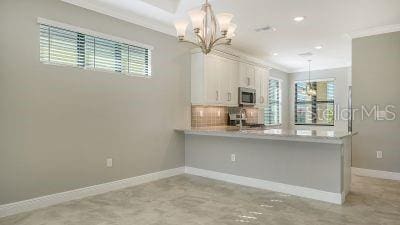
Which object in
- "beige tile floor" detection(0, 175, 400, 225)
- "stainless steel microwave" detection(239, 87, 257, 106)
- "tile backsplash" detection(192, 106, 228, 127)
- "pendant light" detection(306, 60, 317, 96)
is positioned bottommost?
"beige tile floor" detection(0, 175, 400, 225)

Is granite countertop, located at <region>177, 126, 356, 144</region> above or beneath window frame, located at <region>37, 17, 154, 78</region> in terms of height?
beneath

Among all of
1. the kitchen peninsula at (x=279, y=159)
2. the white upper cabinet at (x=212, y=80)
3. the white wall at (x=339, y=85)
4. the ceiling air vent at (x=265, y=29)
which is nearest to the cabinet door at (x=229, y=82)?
the white upper cabinet at (x=212, y=80)

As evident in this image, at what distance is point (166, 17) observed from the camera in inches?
171

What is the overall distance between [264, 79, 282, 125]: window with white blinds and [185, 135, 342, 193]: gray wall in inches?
149

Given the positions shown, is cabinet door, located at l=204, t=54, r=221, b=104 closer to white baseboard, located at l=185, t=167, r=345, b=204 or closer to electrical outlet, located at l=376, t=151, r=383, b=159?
white baseboard, located at l=185, t=167, r=345, b=204

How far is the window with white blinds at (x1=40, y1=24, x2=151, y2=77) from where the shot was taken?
3390 mm

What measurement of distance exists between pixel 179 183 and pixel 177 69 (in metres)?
2.09

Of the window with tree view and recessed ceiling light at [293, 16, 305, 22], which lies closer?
recessed ceiling light at [293, 16, 305, 22]

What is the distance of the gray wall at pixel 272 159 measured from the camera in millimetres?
3600

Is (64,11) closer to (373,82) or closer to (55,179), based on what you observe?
(55,179)

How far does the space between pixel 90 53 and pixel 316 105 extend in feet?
24.1

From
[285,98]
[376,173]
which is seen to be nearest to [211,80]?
[376,173]

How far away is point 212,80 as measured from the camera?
5.36 m

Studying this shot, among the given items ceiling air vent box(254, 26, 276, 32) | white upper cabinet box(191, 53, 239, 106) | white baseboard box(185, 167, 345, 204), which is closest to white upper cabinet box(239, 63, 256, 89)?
white upper cabinet box(191, 53, 239, 106)
